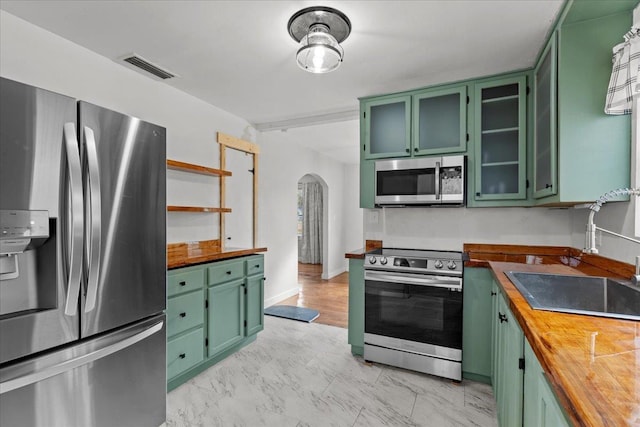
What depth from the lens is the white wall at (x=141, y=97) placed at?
6.39 feet

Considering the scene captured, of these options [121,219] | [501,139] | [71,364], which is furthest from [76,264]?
[501,139]

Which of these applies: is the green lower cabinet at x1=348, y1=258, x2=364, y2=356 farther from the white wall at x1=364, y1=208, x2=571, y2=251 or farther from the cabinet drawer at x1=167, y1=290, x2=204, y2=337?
the cabinet drawer at x1=167, y1=290, x2=204, y2=337

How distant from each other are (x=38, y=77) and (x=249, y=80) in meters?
1.40

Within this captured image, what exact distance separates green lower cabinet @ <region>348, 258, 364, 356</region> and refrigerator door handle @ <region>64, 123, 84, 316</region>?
1.96 metres

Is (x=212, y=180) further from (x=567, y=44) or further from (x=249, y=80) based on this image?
(x=567, y=44)

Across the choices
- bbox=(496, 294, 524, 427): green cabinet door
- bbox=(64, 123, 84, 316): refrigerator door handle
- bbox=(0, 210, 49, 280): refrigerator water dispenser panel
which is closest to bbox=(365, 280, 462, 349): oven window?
bbox=(496, 294, 524, 427): green cabinet door

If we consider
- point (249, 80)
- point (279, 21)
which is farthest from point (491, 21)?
point (249, 80)

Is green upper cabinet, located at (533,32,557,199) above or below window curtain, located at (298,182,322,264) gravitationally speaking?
above

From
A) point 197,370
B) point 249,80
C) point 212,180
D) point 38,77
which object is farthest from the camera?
point 212,180

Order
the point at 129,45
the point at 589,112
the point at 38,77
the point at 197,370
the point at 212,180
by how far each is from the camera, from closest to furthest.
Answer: the point at 589,112 < the point at 38,77 < the point at 129,45 < the point at 197,370 < the point at 212,180

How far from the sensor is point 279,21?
1.92m

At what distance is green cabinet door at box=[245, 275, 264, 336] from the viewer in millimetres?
2990

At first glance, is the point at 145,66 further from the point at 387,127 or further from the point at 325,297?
the point at 325,297

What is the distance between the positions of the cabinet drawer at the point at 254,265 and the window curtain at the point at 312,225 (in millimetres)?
4659
